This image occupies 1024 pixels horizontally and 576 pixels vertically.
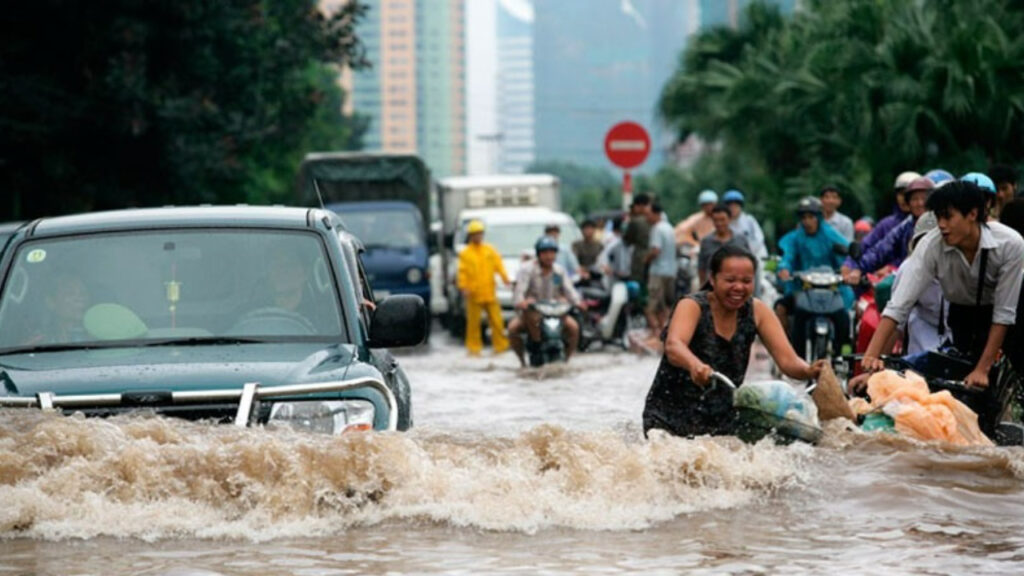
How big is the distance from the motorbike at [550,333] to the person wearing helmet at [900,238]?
25.4 feet

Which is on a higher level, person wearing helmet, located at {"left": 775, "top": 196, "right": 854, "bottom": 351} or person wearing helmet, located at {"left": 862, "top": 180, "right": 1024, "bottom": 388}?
person wearing helmet, located at {"left": 862, "top": 180, "right": 1024, "bottom": 388}

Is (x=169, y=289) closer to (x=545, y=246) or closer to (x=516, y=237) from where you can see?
(x=545, y=246)

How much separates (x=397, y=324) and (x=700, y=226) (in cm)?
1709

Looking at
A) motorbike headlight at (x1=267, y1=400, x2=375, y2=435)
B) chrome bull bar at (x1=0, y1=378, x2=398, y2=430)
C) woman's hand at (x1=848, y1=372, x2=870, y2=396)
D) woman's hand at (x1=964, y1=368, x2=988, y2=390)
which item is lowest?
woman's hand at (x1=848, y1=372, x2=870, y2=396)

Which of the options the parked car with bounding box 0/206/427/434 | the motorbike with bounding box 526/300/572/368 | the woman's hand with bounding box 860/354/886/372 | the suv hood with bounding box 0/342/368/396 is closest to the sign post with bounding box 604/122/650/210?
the motorbike with bounding box 526/300/572/368

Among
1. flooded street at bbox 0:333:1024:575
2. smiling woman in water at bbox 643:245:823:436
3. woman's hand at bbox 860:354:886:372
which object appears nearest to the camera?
flooded street at bbox 0:333:1024:575

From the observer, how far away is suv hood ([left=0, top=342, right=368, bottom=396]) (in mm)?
7879

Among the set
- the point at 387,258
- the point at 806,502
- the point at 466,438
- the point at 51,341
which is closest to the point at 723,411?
the point at 806,502

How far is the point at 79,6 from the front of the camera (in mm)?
38188

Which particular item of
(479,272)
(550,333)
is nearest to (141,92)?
(479,272)

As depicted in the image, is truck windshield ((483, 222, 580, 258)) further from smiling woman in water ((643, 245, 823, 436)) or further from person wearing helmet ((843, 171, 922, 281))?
smiling woman in water ((643, 245, 823, 436))

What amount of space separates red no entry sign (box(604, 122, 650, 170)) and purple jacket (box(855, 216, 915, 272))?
45.4 feet

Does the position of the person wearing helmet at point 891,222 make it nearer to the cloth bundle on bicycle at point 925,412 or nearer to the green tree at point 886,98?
the cloth bundle on bicycle at point 925,412

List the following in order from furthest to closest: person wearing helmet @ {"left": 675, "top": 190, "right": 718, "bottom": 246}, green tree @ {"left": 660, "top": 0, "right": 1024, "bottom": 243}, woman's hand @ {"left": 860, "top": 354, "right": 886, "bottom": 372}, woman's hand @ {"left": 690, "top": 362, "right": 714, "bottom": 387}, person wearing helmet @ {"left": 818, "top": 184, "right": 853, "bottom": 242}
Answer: green tree @ {"left": 660, "top": 0, "right": 1024, "bottom": 243}
person wearing helmet @ {"left": 675, "top": 190, "right": 718, "bottom": 246}
person wearing helmet @ {"left": 818, "top": 184, "right": 853, "bottom": 242}
woman's hand @ {"left": 860, "top": 354, "right": 886, "bottom": 372}
woman's hand @ {"left": 690, "top": 362, "right": 714, "bottom": 387}
